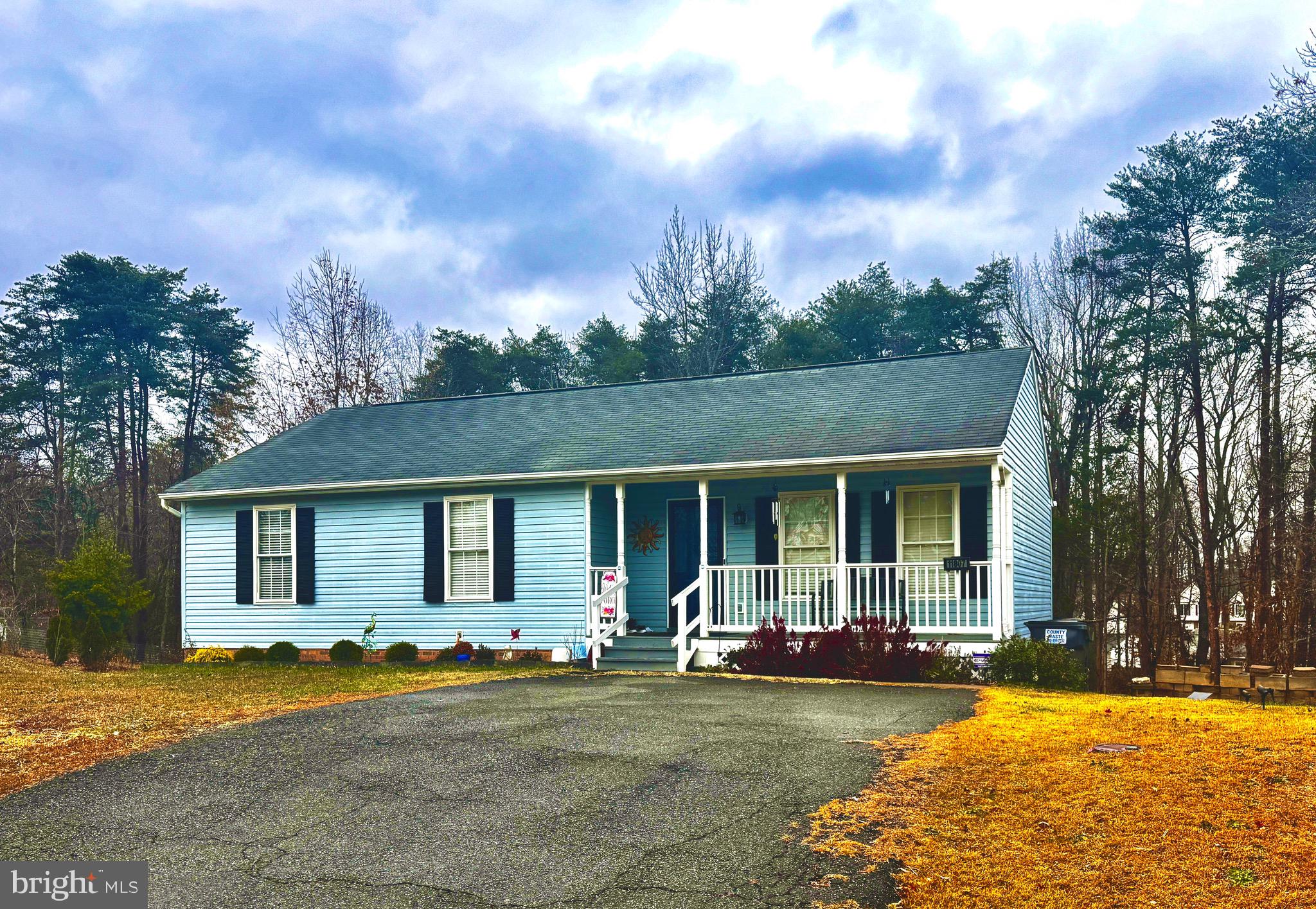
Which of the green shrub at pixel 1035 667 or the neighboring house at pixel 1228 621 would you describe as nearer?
the green shrub at pixel 1035 667

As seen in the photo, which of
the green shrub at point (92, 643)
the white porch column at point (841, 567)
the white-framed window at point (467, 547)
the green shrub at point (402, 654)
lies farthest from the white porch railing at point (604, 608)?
the green shrub at point (92, 643)

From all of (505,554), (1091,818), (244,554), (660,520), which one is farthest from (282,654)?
(1091,818)

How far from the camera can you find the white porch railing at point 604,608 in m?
14.1

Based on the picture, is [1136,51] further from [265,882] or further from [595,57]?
[265,882]

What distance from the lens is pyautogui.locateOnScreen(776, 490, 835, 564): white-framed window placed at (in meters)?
14.7

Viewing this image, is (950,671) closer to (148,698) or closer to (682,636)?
(682,636)

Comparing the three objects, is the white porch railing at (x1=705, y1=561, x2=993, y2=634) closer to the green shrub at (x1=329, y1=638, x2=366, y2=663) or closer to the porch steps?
the porch steps

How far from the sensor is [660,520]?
16141 mm

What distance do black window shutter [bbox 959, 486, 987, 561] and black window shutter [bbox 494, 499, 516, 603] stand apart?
6.56 meters

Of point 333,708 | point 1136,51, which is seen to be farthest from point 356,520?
point 1136,51

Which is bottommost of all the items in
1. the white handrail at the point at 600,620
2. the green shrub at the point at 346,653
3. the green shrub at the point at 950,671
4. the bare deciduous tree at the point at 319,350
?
the green shrub at the point at 346,653

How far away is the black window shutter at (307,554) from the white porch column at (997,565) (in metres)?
10.6

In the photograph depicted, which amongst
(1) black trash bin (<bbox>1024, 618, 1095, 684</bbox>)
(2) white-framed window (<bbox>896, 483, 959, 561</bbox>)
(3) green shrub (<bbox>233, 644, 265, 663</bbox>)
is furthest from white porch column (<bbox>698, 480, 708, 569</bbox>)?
(3) green shrub (<bbox>233, 644, 265, 663</bbox>)

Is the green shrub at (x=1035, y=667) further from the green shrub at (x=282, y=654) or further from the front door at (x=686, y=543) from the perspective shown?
the green shrub at (x=282, y=654)
